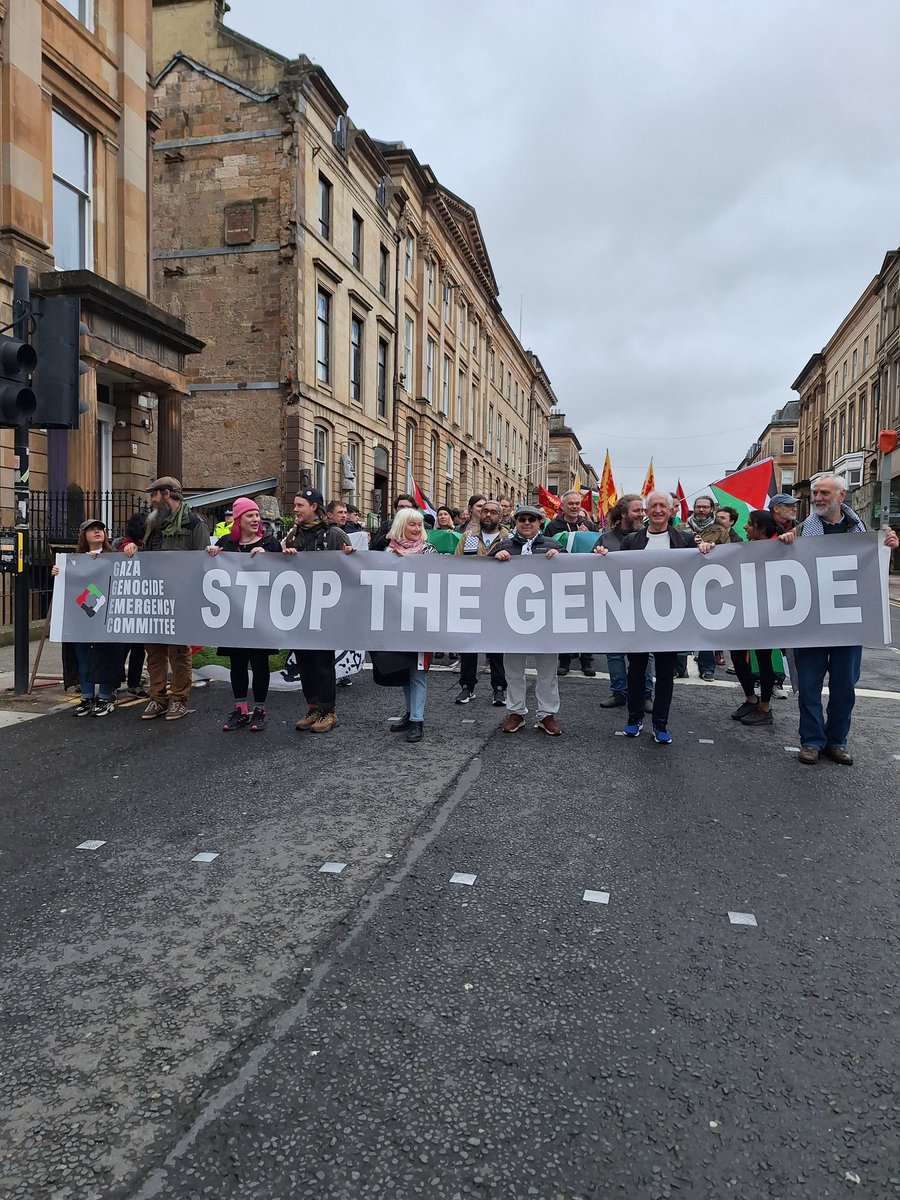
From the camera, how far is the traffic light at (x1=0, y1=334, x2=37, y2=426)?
6758mm

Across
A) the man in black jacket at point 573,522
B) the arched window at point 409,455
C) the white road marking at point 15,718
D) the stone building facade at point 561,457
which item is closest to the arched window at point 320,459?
the arched window at point 409,455

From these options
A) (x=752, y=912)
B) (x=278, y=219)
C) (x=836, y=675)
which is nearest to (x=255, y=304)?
(x=278, y=219)

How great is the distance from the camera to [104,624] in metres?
7.13

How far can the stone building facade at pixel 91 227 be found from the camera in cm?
1250

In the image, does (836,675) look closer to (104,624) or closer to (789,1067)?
(789,1067)

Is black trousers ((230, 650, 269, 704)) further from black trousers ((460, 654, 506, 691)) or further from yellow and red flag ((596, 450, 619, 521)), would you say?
yellow and red flag ((596, 450, 619, 521))

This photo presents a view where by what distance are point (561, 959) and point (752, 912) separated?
0.95m

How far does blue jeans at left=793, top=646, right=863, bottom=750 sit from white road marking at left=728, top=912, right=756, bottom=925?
2.76 metres

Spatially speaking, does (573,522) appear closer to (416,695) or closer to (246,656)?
(416,695)

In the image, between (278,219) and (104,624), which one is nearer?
(104,624)

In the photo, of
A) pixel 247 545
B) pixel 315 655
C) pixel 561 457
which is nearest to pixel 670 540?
pixel 315 655

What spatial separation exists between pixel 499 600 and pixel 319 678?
165cm

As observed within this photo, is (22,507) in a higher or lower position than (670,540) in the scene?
higher

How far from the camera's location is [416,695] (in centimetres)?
638
